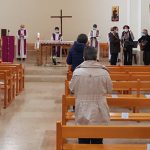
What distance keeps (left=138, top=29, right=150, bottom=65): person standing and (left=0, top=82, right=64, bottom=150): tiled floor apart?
5005mm

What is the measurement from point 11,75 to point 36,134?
3453 millimetres

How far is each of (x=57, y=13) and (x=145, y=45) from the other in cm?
755

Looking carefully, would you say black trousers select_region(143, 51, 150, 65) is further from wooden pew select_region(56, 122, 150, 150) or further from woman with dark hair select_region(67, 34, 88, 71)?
wooden pew select_region(56, 122, 150, 150)

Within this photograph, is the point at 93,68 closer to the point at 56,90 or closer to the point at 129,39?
the point at 56,90

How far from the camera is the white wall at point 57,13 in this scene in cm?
2241

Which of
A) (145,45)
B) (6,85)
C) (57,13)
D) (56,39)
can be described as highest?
(57,13)

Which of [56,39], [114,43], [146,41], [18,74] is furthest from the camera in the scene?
[56,39]

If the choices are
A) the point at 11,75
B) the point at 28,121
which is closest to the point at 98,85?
the point at 28,121

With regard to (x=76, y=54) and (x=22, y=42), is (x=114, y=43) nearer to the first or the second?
(x=22, y=42)

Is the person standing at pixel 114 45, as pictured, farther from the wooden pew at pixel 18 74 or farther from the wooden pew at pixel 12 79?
the wooden pew at pixel 12 79

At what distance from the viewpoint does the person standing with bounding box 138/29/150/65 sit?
16.1 meters

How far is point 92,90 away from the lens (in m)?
5.30

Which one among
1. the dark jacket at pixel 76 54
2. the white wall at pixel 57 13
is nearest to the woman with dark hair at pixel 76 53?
the dark jacket at pixel 76 54

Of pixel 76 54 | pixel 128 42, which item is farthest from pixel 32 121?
pixel 128 42
